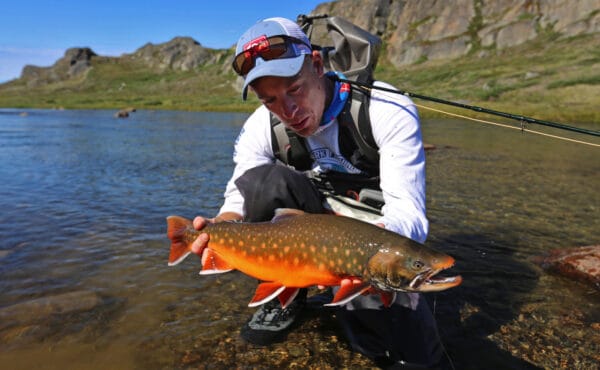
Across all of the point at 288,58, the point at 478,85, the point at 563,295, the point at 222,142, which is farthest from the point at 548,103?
the point at 288,58

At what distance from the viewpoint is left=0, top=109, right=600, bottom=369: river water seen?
Answer: 3672 millimetres

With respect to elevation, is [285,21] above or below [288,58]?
above

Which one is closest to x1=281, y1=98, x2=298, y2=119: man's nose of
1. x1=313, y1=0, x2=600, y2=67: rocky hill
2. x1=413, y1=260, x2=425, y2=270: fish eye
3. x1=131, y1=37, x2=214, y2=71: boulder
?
x1=413, y1=260, x2=425, y2=270: fish eye

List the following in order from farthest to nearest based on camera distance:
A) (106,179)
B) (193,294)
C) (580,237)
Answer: (106,179) < (580,237) < (193,294)

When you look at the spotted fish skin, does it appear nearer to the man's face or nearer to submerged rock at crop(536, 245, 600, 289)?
the man's face

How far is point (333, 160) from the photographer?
4043mm

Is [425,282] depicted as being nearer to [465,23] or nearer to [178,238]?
[178,238]

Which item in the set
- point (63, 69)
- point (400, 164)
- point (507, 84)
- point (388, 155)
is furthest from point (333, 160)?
point (63, 69)

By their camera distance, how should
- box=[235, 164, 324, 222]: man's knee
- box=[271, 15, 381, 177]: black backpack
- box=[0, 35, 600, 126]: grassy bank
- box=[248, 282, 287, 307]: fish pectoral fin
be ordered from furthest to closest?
box=[0, 35, 600, 126]: grassy bank
box=[235, 164, 324, 222]: man's knee
box=[271, 15, 381, 177]: black backpack
box=[248, 282, 287, 307]: fish pectoral fin

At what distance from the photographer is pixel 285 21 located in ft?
11.0

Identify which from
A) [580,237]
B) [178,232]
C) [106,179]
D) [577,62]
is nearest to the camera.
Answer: [178,232]

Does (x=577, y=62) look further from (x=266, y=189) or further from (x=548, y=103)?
(x=266, y=189)

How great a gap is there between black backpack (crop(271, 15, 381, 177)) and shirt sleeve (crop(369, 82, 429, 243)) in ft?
0.39

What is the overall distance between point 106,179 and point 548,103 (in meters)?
44.3
